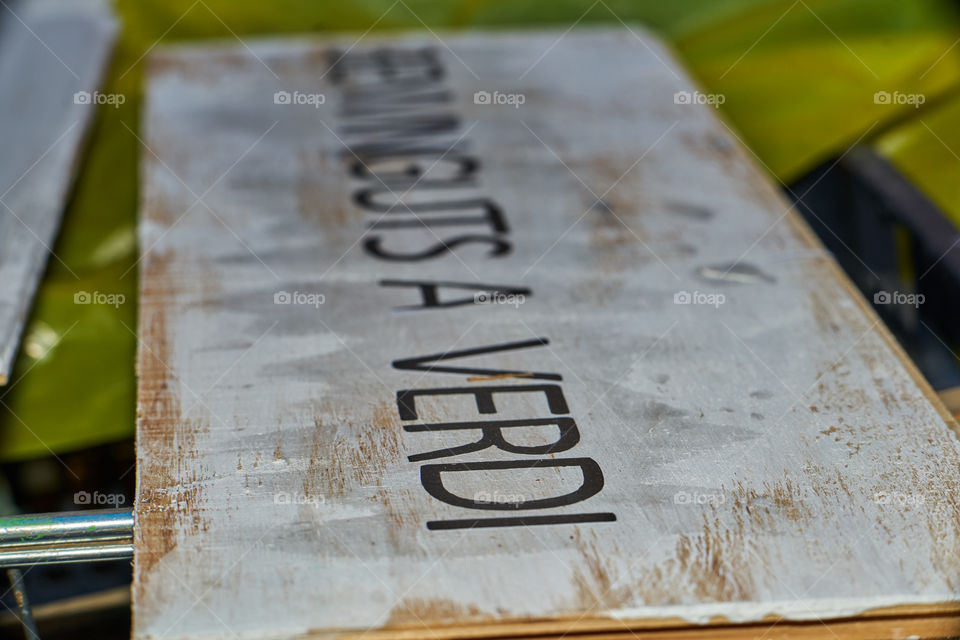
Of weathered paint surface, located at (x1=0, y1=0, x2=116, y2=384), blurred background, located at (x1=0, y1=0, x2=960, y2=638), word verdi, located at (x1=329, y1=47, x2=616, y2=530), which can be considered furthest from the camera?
blurred background, located at (x1=0, y1=0, x2=960, y2=638)

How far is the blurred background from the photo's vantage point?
1444 millimetres

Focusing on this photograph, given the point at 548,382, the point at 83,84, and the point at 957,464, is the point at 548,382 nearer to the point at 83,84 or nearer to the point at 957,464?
the point at 957,464

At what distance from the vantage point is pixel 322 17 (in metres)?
1.98

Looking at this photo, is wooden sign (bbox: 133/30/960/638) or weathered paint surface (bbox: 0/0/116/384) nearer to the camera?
wooden sign (bbox: 133/30/960/638)

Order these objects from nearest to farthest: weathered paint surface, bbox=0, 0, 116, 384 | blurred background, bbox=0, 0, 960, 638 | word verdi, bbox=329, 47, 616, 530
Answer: word verdi, bbox=329, 47, 616, 530
weathered paint surface, bbox=0, 0, 116, 384
blurred background, bbox=0, 0, 960, 638

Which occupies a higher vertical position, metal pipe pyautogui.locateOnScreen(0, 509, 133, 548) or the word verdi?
the word verdi

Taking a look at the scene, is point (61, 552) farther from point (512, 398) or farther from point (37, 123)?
point (37, 123)

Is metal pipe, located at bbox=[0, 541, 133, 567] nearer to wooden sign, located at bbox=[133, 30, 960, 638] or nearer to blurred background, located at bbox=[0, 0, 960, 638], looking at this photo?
wooden sign, located at bbox=[133, 30, 960, 638]

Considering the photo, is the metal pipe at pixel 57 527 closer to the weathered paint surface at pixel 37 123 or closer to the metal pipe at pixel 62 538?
the metal pipe at pixel 62 538

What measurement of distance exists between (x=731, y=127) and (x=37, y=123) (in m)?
1.15

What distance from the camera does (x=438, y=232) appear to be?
1267mm

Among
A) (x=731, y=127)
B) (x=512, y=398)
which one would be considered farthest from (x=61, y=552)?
(x=731, y=127)

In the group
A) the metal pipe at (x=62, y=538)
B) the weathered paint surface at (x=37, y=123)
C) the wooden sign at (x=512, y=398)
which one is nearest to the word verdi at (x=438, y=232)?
the wooden sign at (x=512, y=398)

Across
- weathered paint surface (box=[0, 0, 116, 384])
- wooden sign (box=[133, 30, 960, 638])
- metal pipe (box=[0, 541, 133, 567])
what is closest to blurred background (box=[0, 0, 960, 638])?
weathered paint surface (box=[0, 0, 116, 384])
